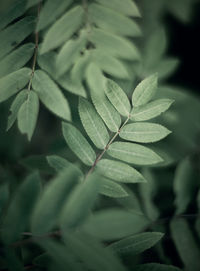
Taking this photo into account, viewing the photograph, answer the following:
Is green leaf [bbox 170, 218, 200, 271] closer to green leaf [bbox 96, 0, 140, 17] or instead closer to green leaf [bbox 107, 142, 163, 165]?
green leaf [bbox 107, 142, 163, 165]

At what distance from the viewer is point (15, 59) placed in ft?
4.42

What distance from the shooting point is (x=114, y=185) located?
136 cm

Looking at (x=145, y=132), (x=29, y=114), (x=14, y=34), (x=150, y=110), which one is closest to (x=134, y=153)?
(x=145, y=132)

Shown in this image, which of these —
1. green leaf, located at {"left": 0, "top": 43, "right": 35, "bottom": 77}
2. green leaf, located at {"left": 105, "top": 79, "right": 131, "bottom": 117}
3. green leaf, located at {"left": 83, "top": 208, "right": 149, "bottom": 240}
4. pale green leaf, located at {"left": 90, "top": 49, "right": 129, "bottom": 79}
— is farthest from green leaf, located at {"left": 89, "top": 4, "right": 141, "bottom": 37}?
green leaf, located at {"left": 83, "top": 208, "right": 149, "bottom": 240}

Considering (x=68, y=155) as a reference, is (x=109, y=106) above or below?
above

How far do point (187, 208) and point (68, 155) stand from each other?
39.3 inches

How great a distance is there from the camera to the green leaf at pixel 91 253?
0.99 metres

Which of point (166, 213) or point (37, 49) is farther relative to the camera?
point (166, 213)

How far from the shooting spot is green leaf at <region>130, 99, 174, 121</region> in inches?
53.9

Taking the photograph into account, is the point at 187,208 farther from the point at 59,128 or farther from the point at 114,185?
the point at 59,128

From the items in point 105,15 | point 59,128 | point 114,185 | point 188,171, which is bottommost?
point 188,171

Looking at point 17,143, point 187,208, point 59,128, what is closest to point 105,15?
point 187,208

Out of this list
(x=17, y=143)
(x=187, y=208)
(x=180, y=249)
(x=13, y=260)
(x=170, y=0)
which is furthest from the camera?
(x=170, y=0)

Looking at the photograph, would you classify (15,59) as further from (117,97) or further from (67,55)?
(117,97)
